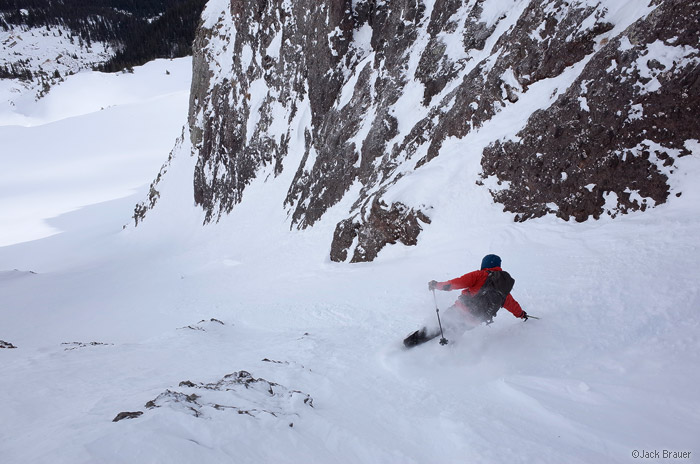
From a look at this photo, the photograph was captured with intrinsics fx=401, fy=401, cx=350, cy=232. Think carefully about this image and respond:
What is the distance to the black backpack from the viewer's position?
5.06 metres

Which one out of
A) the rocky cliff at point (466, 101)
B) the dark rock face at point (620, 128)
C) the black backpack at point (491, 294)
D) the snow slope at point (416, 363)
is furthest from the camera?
the rocky cliff at point (466, 101)

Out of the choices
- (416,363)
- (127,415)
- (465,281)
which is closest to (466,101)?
(465,281)

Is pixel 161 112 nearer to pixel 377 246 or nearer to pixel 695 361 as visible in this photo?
pixel 377 246

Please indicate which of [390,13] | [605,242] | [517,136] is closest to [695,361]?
[605,242]

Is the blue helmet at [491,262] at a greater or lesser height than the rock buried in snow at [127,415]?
greater

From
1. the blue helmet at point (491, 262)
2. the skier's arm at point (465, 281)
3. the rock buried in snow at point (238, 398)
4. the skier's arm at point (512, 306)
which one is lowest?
the rock buried in snow at point (238, 398)

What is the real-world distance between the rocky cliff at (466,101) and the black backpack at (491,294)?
3.61 meters

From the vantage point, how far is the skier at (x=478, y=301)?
5.07 m

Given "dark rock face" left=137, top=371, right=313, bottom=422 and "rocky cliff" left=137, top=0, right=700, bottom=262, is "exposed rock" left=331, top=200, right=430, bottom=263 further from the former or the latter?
"dark rock face" left=137, top=371, right=313, bottom=422

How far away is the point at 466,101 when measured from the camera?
11086mm

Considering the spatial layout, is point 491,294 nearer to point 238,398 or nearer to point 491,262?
point 491,262

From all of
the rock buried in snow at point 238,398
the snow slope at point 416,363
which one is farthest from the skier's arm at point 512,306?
the rock buried in snow at point 238,398

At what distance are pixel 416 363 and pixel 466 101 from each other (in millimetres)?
8344

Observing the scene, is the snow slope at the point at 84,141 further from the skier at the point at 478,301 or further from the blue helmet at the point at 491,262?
the blue helmet at the point at 491,262
